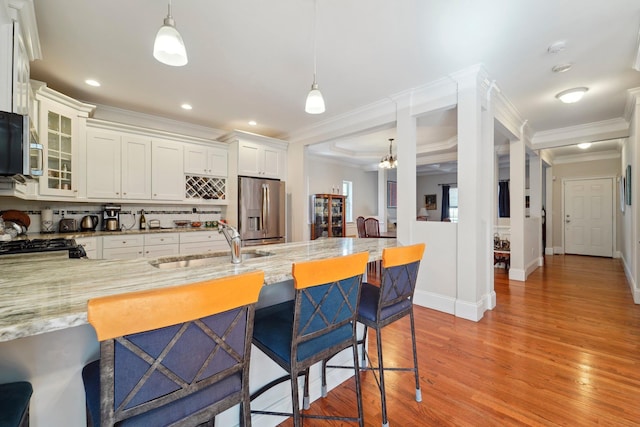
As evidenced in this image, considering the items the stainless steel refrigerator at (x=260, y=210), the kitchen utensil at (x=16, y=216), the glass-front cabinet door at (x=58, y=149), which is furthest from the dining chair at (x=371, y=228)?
the kitchen utensil at (x=16, y=216)

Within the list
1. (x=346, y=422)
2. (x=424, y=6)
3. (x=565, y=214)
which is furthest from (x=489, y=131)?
(x=565, y=214)

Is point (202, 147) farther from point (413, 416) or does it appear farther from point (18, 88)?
point (413, 416)

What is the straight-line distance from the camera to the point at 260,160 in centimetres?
479

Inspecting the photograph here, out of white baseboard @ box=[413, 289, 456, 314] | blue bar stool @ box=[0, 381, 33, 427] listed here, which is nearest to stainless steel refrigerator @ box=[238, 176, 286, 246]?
white baseboard @ box=[413, 289, 456, 314]

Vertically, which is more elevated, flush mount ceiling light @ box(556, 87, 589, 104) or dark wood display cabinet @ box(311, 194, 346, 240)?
flush mount ceiling light @ box(556, 87, 589, 104)

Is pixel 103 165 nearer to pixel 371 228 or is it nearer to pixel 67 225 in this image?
pixel 67 225

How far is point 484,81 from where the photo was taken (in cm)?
296

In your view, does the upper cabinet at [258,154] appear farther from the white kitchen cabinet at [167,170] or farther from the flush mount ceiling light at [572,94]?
the flush mount ceiling light at [572,94]

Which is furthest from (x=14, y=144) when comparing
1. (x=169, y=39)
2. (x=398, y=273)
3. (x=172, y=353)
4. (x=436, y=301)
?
(x=436, y=301)

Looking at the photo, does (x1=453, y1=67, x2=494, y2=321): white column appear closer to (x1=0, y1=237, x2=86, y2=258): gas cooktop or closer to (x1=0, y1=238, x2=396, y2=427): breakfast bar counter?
(x1=0, y1=238, x2=396, y2=427): breakfast bar counter

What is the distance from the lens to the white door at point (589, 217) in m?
6.67

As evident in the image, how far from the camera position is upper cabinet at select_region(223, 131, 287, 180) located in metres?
4.52

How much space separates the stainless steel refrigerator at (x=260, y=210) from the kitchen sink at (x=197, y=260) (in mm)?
2486

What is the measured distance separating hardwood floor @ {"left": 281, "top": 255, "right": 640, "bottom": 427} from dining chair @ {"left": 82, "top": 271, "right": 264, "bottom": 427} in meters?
0.97
